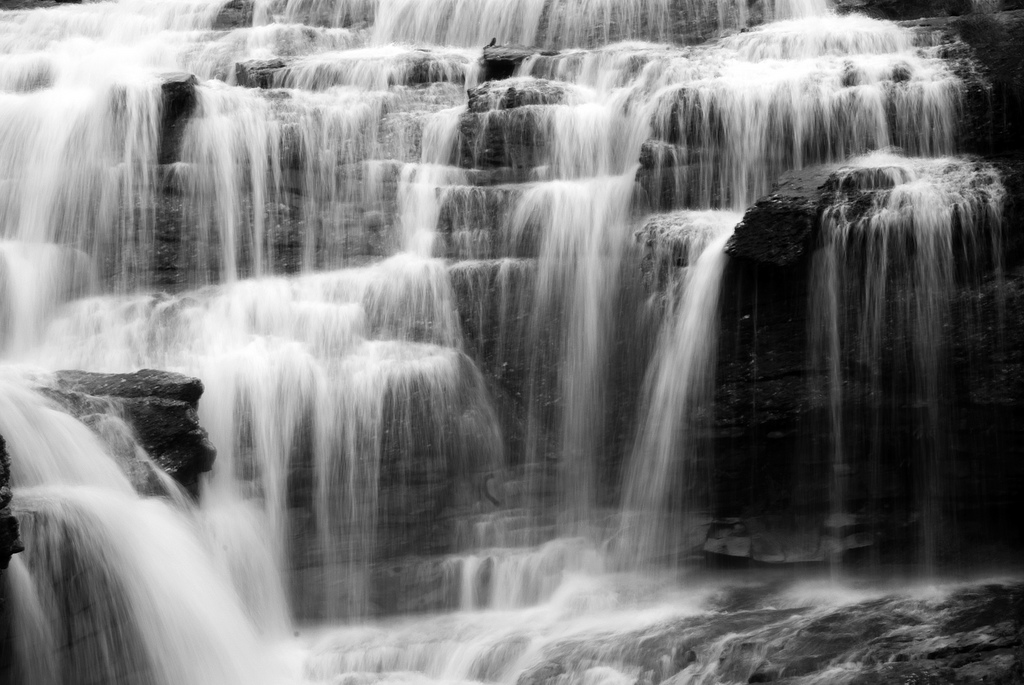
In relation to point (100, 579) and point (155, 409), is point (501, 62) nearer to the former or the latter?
point (155, 409)

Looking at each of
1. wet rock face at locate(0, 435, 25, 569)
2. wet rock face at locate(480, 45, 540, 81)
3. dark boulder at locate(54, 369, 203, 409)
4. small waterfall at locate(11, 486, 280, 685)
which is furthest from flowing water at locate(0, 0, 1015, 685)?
wet rock face at locate(0, 435, 25, 569)

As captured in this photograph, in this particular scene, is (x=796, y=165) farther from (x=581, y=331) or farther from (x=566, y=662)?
(x=566, y=662)

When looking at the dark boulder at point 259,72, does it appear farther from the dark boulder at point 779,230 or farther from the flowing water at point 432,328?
the dark boulder at point 779,230

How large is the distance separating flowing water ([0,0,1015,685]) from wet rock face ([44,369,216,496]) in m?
0.22

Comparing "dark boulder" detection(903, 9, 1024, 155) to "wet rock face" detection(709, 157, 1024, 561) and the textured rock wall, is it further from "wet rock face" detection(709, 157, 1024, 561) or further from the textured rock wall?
"wet rock face" detection(709, 157, 1024, 561)

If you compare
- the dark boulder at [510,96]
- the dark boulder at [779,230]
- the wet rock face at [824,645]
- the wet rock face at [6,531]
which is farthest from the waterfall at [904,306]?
the wet rock face at [6,531]

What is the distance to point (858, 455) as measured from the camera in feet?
37.6

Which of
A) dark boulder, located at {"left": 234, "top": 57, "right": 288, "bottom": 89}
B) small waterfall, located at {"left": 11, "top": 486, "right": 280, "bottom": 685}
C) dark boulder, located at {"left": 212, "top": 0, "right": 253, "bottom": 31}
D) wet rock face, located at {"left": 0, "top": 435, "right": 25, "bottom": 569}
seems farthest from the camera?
dark boulder, located at {"left": 212, "top": 0, "right": 253, "bottom": 31}

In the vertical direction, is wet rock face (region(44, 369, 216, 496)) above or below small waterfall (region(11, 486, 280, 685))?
above

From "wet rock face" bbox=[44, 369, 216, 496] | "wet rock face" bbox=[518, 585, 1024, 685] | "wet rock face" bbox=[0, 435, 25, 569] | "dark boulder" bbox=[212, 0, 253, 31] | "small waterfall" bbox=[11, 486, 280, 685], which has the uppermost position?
"dark boulder" bbox=[212, 0, 253, 31]

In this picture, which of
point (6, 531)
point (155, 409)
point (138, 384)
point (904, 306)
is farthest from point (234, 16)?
point (6, 531)

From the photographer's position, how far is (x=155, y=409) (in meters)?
11.4

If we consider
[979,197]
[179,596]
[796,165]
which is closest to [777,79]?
[796,165]

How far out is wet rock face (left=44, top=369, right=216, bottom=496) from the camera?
1109cm
